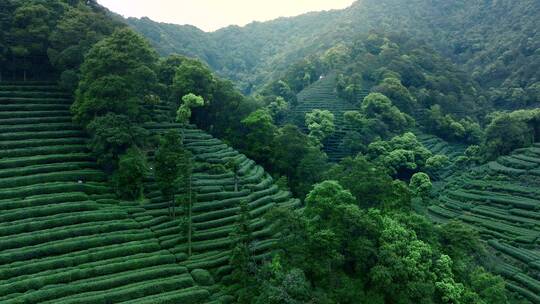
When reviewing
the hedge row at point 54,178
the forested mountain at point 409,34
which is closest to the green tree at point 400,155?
the forested mountain at point 409,34

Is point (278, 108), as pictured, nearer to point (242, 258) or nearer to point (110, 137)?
point (110, 137)

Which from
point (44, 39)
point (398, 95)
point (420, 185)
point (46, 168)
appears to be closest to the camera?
point (46, 168)

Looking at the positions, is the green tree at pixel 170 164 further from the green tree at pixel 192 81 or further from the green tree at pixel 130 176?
the green tree at pixel 192 81

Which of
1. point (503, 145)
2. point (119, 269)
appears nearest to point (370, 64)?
point (503, 145)

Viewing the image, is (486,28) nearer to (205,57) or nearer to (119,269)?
(205,57)

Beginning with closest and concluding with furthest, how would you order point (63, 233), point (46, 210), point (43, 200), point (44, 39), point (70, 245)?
point (70, 245) → point (63, 233) → point (46, 210) → point (43, 200) → point (44, 39)

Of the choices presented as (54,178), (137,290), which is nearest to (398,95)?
(54,178)
